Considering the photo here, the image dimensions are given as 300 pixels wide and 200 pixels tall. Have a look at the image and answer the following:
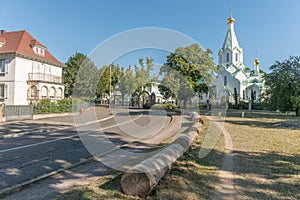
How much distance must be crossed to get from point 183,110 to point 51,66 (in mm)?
19746

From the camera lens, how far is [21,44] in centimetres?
2727

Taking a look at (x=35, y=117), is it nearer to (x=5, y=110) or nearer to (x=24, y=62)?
(x=5, y=110)

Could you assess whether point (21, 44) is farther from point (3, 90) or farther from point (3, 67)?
point (3, 90)

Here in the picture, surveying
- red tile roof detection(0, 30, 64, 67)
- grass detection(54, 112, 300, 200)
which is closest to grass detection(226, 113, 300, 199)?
grass detection(54, 112, 300, 200)

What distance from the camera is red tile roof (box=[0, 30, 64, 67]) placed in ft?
86.1

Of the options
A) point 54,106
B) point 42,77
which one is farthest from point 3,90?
point 54,106

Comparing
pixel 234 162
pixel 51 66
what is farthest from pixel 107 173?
pixel 51 66

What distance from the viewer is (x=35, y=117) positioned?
2019 centimetres

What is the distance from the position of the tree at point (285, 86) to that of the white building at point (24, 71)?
26.3m

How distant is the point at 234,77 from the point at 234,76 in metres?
0.42

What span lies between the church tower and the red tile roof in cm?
4854

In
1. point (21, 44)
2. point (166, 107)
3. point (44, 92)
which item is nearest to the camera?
point (21, 44)

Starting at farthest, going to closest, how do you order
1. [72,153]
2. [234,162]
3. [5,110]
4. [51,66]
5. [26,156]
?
[51,66], [5,110], [72,153], [26,156], [234,162]

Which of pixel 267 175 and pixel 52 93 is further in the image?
pixel 52 93
